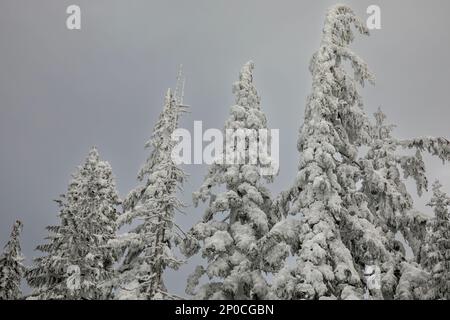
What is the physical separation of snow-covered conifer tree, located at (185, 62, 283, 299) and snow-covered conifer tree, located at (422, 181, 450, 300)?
20.9ft

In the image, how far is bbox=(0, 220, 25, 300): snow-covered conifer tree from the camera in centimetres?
3009

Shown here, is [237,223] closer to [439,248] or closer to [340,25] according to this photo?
[439,248]

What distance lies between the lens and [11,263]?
30422 millimetres

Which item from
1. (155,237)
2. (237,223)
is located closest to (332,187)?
(237,223)

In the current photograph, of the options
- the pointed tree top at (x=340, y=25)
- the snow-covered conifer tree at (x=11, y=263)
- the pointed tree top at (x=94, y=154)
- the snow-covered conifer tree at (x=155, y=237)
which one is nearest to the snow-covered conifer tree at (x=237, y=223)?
the snow-covered conifer tree at (x=155, y=237)

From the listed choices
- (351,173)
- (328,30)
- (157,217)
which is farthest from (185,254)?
(328,30)

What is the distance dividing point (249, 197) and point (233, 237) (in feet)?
6.32

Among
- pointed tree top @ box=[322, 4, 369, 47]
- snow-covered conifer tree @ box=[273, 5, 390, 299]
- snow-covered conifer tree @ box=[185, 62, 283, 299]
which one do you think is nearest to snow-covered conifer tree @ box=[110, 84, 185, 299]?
snow-covered conifer tree @ box=[185, 62, 283, 299]

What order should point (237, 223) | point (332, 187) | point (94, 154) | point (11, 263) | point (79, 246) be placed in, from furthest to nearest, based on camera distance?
→ point (11, 263), point (94, 154), point (79, 246), point (237, 223), point (332, 187)

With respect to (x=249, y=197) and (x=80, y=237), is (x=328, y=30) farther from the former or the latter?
(x=80, y=237)

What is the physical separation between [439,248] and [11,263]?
2682 cm

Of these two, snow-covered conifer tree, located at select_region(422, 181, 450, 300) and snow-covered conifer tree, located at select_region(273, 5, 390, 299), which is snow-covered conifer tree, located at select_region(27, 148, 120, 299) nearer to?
snow-covered conifer tree, located at select_region(273, 5, 390, 299)

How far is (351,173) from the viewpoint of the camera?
60.7 ft

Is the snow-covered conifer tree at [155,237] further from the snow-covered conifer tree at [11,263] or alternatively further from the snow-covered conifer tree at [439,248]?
the snow-covered conifer tree at [11,263]
